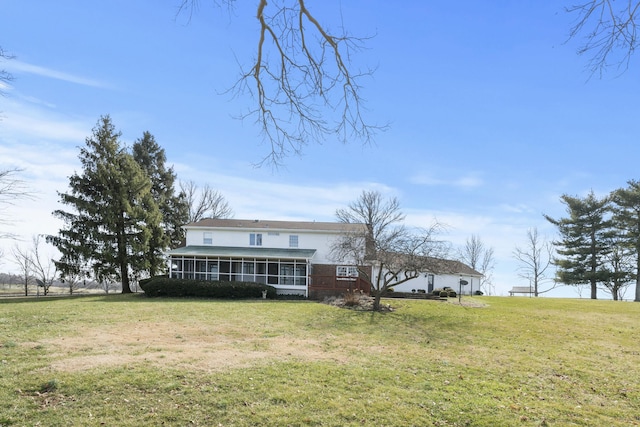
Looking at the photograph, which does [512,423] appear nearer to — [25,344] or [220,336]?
[220,336]

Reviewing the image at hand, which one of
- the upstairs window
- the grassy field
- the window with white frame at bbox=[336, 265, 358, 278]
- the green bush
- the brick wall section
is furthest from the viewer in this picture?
the upstairs window

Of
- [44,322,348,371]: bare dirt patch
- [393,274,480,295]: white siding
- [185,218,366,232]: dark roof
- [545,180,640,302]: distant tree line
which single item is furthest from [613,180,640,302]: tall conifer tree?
[44,322,348,371]: bare dirt patch

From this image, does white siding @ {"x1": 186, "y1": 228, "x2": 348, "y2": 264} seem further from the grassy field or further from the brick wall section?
the grassy field

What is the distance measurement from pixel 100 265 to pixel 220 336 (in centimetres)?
2384

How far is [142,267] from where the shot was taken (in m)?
33.2

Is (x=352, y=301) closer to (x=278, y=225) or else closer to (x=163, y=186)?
(x=278, y=225)

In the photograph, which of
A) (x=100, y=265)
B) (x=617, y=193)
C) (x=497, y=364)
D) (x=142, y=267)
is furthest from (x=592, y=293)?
(x=100, y=265)

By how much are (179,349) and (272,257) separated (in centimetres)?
2129

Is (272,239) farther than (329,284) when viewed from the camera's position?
Yes

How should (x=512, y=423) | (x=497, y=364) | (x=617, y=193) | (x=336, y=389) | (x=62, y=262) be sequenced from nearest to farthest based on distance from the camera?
(x=512, y=423) → (x=336, y=389) → (x=497, y=364) → (x=62, y=262) → (x=617, y=193)

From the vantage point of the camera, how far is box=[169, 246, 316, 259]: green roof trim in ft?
105

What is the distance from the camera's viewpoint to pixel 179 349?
411 inches

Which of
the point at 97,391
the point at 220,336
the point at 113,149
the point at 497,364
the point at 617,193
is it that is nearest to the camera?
the point at 97,391

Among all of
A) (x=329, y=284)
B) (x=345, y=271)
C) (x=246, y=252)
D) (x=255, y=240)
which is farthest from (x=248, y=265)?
(x=345, y=271)
